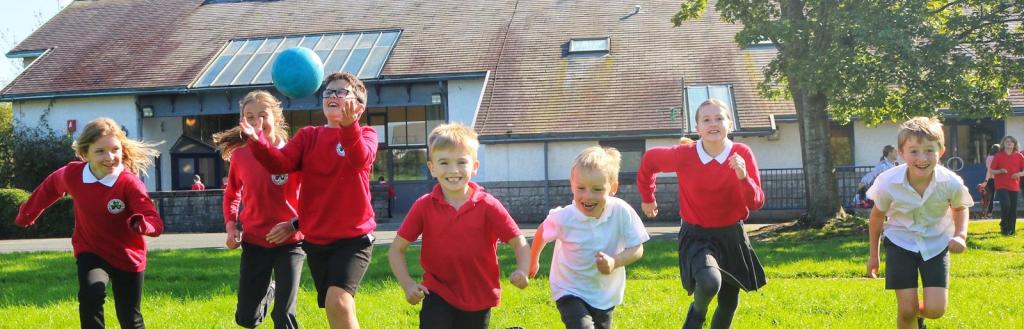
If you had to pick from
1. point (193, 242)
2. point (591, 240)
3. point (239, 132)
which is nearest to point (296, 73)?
point (239, 132)

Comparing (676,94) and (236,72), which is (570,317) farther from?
(236,72)

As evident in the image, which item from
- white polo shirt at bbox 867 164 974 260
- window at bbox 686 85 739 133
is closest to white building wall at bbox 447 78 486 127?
window at bbox 686 85 739 133

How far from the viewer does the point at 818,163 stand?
702 inches

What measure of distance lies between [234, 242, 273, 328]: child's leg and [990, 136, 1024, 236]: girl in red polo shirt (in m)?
12.8

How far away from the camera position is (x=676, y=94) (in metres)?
25.4

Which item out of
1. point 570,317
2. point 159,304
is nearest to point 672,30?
point 159,304

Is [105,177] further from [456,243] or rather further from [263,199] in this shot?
[456,243]

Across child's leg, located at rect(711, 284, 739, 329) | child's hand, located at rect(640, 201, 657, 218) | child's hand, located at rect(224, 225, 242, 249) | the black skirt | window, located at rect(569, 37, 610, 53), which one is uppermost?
window, located at rect(569, 37, 610, 53)

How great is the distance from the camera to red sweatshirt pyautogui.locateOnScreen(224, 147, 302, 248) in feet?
20.4

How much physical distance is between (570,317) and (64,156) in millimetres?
27444

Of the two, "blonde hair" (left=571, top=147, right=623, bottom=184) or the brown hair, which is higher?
the brown hair

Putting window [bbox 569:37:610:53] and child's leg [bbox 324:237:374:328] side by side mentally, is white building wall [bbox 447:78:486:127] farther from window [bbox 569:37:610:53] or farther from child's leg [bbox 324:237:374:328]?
child's leg [bbox 324:237:374:328]

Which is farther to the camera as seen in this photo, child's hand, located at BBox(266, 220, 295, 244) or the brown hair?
child's hand, located at BBox(266, 220, 295, 244)

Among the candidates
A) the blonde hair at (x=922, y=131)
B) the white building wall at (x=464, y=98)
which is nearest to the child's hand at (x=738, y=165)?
the blonde hair at (x=922, y=131)
